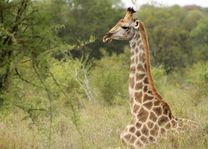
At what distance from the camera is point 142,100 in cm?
680

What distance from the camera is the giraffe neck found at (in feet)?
22.4

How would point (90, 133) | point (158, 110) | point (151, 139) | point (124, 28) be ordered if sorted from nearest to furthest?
point (151, 139), point (158, 110), point (124, 28), point (90, 133)

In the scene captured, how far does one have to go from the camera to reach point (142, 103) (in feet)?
22.2

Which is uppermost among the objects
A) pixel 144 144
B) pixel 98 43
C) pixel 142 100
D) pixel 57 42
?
pixel 98 43

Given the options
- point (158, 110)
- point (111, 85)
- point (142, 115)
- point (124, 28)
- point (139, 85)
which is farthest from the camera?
point (111, 85)

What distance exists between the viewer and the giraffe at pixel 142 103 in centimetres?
656

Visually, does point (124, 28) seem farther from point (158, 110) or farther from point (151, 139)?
point (151, 139)

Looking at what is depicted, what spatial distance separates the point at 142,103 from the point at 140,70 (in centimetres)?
43

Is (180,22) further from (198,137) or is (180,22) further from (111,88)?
(198,137)

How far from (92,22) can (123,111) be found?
2089 centimetres

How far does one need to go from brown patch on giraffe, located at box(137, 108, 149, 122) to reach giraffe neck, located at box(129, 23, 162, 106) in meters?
0.11

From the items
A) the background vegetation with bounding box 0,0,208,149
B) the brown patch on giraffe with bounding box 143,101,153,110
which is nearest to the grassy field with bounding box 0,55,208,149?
the background vegetation with bounding box 0,0,208,149

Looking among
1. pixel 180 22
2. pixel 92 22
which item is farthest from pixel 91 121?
pixel 180 22

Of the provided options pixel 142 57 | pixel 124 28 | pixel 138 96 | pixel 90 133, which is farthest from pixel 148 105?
pixel 90 133
